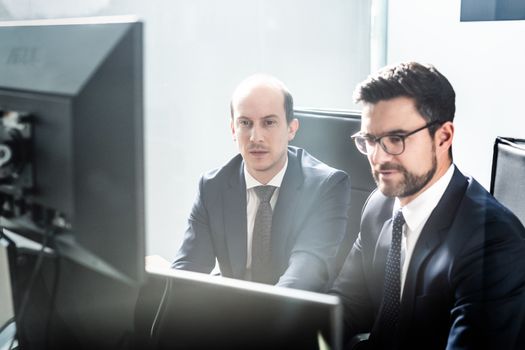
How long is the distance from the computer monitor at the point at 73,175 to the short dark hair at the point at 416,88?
2.90ft

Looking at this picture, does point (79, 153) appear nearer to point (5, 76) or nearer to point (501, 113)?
point (5, 76)

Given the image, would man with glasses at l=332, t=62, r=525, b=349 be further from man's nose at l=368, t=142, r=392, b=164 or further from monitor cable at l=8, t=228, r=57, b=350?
monitor cable at l=8, t=228, r=57, b=350

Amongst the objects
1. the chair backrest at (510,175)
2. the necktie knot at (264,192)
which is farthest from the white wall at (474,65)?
the necktie knot at (264,192)

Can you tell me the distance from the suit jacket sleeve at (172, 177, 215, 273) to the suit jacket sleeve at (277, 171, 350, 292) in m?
0.28

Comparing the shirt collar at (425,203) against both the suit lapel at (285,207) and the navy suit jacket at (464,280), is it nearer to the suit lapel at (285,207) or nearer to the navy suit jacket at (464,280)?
the navy suit jacket at (464,280)

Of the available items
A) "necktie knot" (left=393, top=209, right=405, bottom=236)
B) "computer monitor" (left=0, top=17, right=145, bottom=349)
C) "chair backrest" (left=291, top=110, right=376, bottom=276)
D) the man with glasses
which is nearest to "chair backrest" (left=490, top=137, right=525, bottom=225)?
the man with glasses

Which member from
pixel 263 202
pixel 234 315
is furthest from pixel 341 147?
pixel 234 315

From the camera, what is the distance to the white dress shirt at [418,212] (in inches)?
57.0

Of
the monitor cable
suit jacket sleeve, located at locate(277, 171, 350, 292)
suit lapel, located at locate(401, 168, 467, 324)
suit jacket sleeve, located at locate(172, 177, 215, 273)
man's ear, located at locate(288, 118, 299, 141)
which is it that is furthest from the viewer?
man's ear, located at locate(288, 118, 299, 141)

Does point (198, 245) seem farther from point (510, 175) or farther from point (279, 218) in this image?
point (510, 175)

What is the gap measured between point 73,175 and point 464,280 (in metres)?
0.85

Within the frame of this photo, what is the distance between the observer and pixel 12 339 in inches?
39.4

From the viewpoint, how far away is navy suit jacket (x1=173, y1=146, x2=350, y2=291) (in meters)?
1.85

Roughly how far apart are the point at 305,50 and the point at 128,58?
8.49 ft
